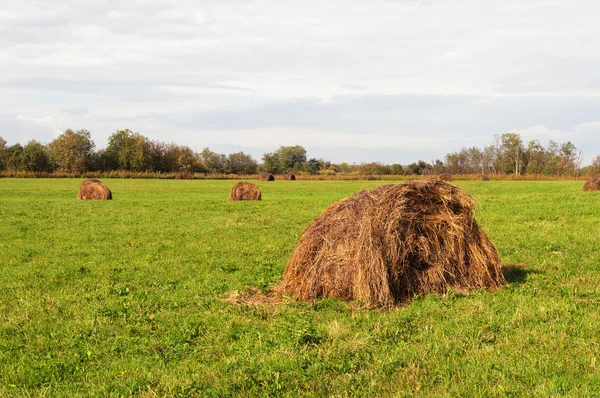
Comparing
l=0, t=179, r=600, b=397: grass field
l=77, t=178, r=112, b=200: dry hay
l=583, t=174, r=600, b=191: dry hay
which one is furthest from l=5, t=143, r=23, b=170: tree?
l=0, t=179, r=600, b=397: grass field

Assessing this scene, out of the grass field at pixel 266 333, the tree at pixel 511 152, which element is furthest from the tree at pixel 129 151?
the grass field at pixel 266 333

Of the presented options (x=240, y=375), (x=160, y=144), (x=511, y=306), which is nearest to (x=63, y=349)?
(x=240, y=375)

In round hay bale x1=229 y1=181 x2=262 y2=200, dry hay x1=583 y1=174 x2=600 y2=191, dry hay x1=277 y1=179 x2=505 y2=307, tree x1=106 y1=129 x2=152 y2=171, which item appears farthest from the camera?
tree x1=106 y1=129 x2=152 y2=171

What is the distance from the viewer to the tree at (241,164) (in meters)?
153

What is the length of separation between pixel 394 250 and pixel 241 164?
14780 cm

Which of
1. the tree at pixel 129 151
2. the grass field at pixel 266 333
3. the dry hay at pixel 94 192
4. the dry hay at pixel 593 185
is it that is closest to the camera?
the grass field at pixel 266 333

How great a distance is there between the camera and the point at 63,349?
7949mm

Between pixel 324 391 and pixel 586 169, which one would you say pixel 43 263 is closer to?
pixel 324 391

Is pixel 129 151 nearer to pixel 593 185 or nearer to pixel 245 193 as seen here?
pixel 245 193

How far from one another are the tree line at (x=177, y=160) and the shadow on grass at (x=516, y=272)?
307 feet

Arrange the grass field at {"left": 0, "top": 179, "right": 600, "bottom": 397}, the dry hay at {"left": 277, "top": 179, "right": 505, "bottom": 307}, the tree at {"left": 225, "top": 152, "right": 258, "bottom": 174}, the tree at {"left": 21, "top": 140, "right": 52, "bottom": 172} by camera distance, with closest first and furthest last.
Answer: the grass field at {"left": 0, "top": 179, "right": 600, "bottom": 397}, the dry hay at {"left": 277, "top": 179, "right": 505, "bottom": 307}, the tree at {"left": 21, "top": 140, "right": 52, "bottom": 172}, the tree at {"left": 225, "top": 152, "right": 258, "bottom": 174}

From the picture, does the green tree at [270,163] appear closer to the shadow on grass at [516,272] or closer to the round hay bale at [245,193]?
the round hay bale at [245,193]

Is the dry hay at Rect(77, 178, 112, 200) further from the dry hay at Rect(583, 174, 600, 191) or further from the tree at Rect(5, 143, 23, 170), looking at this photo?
the tree at Rect(5, 143, 23, 170)

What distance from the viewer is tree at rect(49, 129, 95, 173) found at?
11131 cm
